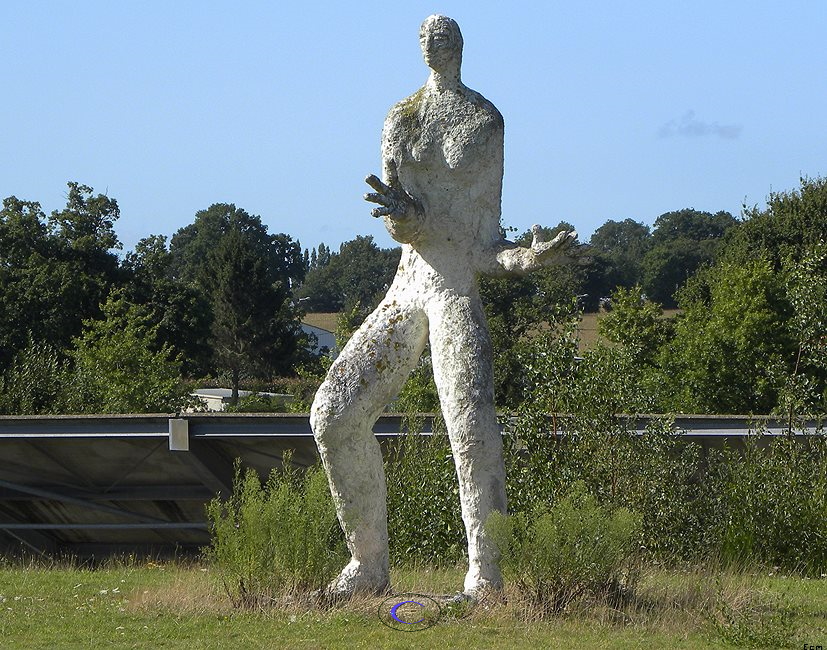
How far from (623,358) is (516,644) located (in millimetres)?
4832

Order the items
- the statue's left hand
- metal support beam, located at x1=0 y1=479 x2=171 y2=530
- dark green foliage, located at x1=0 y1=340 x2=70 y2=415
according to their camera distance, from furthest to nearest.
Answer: dark green foliage, located at x1=0 y1=340 x2=70 y2=415
metal support beam, located at x1=0 y1=479 x2=171 y2=530
the statue's left hand

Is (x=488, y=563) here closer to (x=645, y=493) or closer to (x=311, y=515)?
(x=311, y=515)

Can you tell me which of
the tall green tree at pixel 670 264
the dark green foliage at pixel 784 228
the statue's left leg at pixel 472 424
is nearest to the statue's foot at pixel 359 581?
the statue's left leg at pixel 472 424

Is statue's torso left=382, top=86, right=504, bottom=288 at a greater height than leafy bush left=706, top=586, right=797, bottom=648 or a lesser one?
greater

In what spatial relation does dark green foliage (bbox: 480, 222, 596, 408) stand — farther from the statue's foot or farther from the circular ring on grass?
the circular ring on grass

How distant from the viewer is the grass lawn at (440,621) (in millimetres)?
8141

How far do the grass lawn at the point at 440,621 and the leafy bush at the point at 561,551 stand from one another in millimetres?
122

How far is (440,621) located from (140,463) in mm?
6037

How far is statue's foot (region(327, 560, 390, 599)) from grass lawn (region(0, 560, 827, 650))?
165 millimetres

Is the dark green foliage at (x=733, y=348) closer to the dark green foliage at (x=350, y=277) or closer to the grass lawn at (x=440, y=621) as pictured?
the grass lawn at (x=440, y=621)

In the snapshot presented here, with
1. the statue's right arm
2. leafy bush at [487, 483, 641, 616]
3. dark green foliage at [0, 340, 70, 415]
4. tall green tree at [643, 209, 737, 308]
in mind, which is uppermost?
tall green tree at [643, 209, 737, 308]

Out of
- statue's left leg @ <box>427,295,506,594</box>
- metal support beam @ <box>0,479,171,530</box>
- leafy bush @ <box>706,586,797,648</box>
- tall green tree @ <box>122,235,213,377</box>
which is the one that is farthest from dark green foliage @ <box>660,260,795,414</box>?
tall green tree @ <box>122,235,213,377</box>

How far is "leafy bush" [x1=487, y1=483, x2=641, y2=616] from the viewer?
8.78 meters

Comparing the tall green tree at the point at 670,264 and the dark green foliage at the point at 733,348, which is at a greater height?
the tall green tree at the point at 670,264
